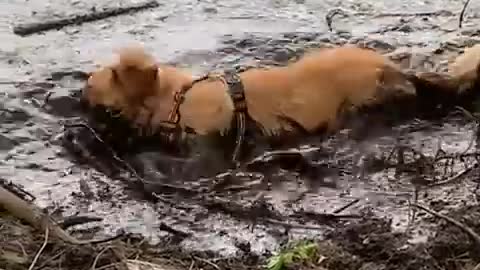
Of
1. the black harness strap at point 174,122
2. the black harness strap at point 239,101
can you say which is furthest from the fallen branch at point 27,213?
the black harness strap at point 239,101

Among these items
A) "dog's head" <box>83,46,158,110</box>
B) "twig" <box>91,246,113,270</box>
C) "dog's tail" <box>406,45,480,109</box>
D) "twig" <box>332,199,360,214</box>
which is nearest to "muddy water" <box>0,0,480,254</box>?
"twig" <box>332,199,360,214</box>

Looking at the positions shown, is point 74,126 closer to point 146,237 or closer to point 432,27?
point 146,237

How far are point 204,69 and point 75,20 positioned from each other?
5.96 ft

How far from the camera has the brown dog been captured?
7.44m

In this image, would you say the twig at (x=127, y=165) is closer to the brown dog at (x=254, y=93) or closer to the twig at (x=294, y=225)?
the brown dog at (x=254, y=93)

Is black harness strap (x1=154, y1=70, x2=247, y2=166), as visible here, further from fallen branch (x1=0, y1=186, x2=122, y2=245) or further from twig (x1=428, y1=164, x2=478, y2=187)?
fallen branch (x1=0, y1=186, x2=122, y2=245)

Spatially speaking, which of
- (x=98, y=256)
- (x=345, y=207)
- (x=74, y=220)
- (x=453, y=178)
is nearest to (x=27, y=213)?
(x=74, y=220)

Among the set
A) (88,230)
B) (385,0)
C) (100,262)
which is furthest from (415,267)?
(385,0)

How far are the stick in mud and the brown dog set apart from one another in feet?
6.89

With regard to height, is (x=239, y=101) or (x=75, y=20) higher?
(x=239, y=101)

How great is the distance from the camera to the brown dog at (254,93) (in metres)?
7.44

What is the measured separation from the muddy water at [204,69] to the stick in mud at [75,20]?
0.08 meters

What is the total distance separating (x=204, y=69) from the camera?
8.66 metres

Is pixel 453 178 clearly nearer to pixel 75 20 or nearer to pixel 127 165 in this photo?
pixel 127 165
